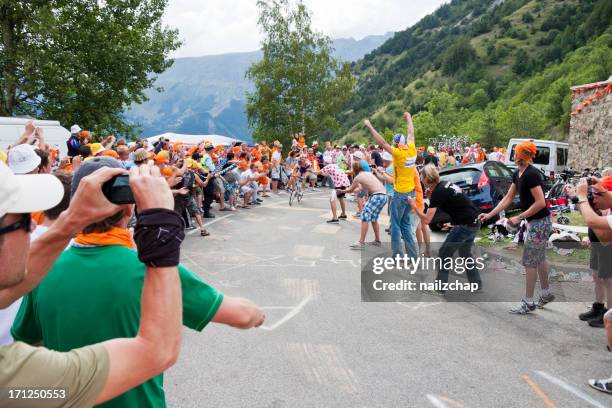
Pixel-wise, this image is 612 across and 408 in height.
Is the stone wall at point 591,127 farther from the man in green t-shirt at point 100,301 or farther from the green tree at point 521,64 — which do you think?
the green tree at point 521,64

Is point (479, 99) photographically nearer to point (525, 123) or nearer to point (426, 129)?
point (426, 129)

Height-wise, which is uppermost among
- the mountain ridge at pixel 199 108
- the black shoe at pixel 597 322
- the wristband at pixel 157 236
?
Result: the mountain ridge at pixel 199 108

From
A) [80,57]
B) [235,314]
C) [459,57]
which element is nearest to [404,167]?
[235,314]

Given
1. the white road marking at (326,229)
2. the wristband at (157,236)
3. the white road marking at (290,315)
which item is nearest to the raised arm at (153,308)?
the wristband at (157,236)

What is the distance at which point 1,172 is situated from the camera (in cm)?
135

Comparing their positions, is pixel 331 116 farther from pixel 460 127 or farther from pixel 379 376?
pixel 379 376

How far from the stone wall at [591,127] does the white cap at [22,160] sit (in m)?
20.8

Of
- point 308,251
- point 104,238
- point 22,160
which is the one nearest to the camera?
point 104,238

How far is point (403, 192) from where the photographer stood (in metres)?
8.71

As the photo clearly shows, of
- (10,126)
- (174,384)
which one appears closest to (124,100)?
(10,126)

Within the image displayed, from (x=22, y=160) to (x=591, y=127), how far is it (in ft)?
75.9

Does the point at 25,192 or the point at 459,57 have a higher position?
the point at 459,57

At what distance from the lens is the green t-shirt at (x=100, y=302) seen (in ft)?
6.15

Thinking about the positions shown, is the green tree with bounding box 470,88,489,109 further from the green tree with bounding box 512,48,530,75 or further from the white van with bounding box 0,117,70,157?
the white van with bounding box 0,117,70,157
